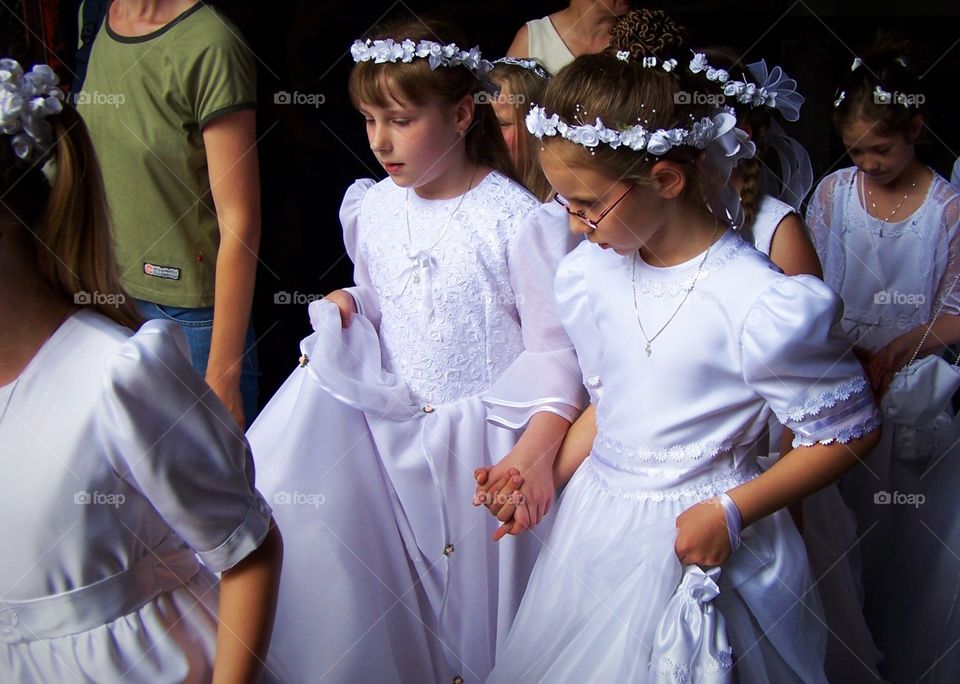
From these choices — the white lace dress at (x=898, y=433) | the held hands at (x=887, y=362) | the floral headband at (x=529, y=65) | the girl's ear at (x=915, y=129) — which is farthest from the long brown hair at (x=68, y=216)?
the girl's ear at (x=915, y=129)

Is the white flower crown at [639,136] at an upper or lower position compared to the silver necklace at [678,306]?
upper

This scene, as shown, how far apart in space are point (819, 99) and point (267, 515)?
1697 millimetres

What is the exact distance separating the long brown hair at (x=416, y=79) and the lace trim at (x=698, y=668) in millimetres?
1038

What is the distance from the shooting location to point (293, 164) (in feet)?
7.02

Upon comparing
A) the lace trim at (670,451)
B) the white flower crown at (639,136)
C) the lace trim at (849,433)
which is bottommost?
the lace trim at (670,451)

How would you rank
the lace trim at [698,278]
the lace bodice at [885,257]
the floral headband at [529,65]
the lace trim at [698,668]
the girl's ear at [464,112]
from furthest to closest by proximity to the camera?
the lace bodice at [885,257] < the floral headband at [529,65] < the girl's ear at [464,112] < the lace trim at [698,278] < the lace trim at [698,668]

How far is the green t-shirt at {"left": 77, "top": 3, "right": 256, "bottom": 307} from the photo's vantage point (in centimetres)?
185

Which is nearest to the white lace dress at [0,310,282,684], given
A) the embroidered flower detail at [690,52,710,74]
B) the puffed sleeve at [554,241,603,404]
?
the puffed sleeve at [554,241,603,404]

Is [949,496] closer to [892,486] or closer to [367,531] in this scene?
[892,486]

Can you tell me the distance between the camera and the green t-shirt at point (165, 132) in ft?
6.07

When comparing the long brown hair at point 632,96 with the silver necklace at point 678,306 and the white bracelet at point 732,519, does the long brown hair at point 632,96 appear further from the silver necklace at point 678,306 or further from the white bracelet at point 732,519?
the white bracelet at point 732,519

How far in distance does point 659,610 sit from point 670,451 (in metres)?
0.22

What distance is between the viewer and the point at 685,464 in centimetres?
137

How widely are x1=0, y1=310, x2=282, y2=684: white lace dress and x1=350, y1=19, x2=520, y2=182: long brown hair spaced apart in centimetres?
84
